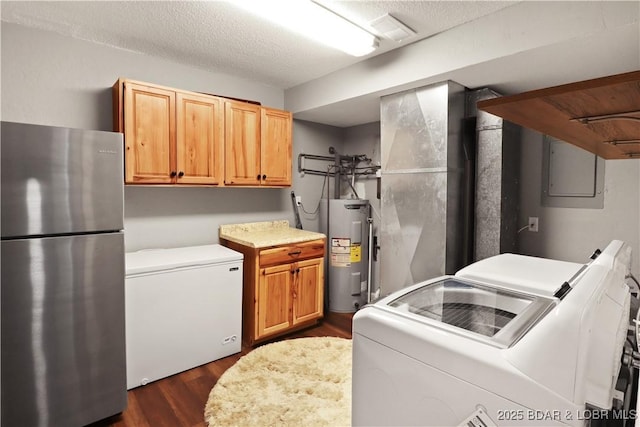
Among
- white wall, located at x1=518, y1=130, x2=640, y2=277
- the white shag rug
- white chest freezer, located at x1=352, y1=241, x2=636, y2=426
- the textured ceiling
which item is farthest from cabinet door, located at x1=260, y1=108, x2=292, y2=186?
white chest freezer, located at x1=352, y1=241, x2=636, y2=426

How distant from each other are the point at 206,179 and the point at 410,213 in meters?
1.79

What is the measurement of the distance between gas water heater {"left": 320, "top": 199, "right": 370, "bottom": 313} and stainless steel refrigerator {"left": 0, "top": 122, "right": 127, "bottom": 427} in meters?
2.24

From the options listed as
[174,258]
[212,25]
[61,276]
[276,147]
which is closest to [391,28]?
[212,25]

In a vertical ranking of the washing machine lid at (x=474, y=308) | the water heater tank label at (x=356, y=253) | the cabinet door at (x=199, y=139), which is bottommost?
the water heater tank label at (x=356, y=253)

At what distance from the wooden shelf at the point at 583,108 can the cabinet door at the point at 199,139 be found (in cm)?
239

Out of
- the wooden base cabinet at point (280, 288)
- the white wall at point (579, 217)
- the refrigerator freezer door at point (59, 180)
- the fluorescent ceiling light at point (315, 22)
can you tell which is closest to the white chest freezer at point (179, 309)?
the wooden base cabinet at point (280, 288)

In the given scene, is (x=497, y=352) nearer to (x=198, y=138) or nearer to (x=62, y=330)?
(x=62, y=330)

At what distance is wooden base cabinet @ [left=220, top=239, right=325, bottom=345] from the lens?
9.48ft

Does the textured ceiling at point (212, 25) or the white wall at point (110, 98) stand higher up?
the textured ceiling at point (212, 25)

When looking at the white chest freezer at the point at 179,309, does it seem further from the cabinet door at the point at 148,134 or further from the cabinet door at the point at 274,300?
the cabinet door at the point at 148,134

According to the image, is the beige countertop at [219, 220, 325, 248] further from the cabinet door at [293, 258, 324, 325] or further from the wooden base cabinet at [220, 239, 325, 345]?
the cabinet door at [293, 258, 324, 325]

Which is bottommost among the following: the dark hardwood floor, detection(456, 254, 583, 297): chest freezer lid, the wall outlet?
the dark hardwood floor

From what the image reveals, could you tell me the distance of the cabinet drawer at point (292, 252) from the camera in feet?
9.56

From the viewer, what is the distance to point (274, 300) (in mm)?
2994
